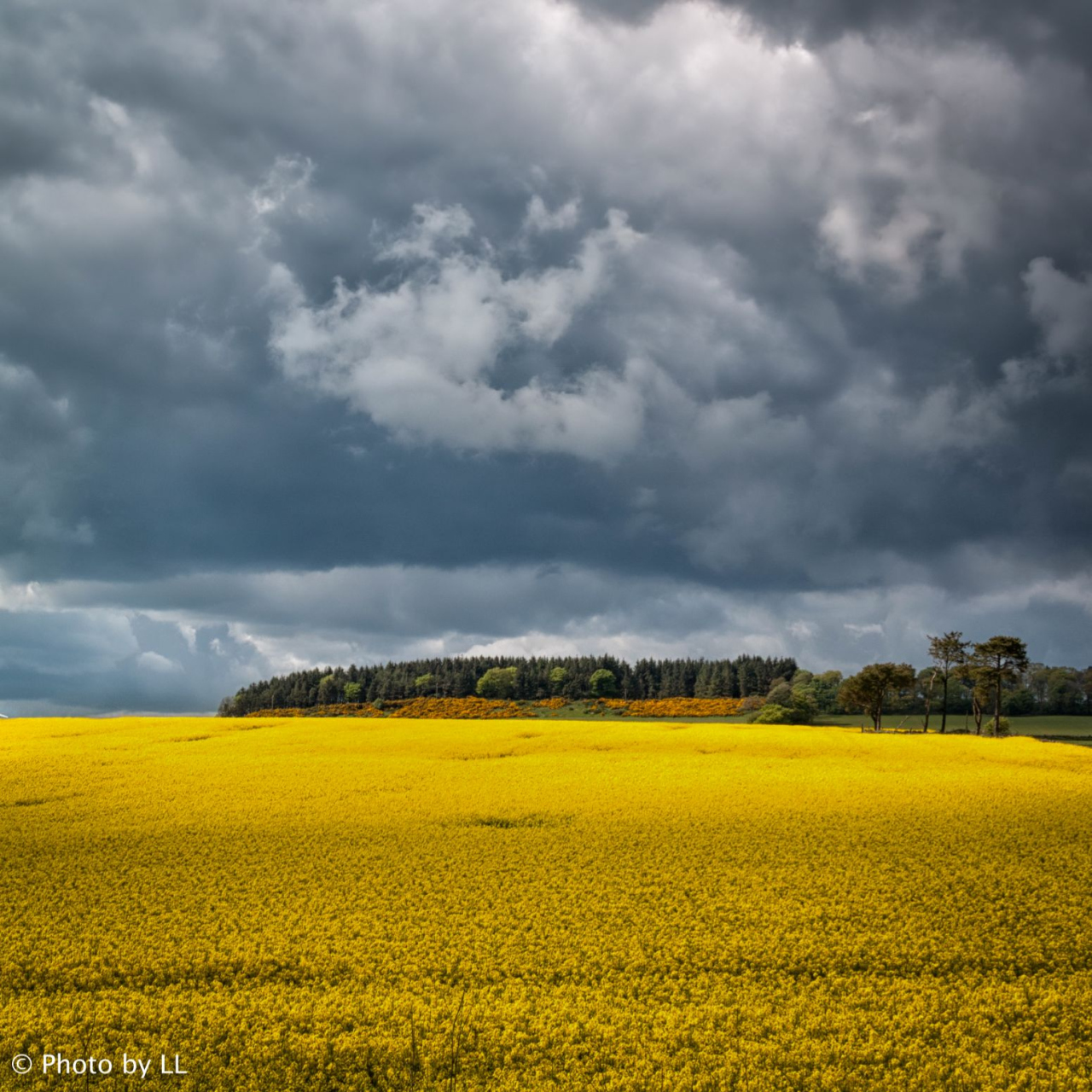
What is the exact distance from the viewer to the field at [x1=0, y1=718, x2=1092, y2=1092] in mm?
10547

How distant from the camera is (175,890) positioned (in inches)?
631

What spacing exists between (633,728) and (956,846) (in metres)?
30.1

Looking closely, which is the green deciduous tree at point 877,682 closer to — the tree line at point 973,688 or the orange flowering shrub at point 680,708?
the tree line at point 973,688

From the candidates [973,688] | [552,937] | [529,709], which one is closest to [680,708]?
[529,709]

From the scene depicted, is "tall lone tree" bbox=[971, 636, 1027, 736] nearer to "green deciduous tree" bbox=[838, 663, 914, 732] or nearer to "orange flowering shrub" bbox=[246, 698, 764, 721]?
"green deciduous tree" bbox=[838, 663, 914, 732]

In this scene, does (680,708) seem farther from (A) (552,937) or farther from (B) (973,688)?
(A) (552,937)

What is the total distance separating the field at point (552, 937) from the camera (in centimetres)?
1055

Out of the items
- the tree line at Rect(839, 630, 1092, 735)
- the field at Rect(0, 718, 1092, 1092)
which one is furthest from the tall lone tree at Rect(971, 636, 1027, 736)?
the field at Rect(0, 718, 1092, 1092)

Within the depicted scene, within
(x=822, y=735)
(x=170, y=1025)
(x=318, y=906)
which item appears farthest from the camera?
(x=822, y=735)

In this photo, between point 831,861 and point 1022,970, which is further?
point 831,861

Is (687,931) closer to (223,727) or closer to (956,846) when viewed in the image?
(956,846)

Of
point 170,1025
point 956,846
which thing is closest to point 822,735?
point 956,846

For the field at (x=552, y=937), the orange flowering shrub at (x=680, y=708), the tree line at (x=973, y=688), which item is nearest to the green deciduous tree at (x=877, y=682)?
the tree line at (x=973, y=688)

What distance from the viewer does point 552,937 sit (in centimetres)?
1365
